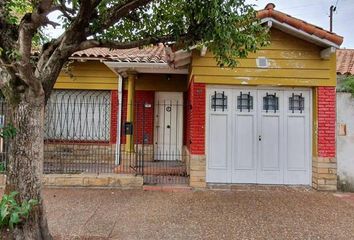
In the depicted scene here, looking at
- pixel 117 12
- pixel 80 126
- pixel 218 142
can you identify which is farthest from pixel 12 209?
pixel 80 126

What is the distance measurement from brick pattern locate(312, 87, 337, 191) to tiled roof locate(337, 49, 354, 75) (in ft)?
4.78

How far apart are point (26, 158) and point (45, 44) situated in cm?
160

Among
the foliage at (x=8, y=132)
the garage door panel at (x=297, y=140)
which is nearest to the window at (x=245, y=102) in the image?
the garage door panel at (x=297, y=140)

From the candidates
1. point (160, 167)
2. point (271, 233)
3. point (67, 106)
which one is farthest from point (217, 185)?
point (67, 106)

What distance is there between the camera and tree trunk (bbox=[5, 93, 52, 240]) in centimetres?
405

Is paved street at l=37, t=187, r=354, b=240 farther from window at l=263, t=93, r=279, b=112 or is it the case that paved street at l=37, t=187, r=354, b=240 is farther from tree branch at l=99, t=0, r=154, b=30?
tree branch at l=99, t=0, r=154, b=30

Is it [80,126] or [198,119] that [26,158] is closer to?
[198,119]

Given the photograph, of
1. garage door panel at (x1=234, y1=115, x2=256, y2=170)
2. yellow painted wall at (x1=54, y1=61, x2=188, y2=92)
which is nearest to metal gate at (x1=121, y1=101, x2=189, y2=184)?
yellow painted wall at (x1=54, y1=61, x2=188, y2=92)

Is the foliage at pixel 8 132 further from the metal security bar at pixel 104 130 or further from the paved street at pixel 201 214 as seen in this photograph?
the metal security bar at pixel 104 130

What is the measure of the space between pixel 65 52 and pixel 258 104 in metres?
5.51

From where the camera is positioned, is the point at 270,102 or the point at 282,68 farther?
the point at 270,102

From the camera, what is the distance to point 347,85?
26.7 ft

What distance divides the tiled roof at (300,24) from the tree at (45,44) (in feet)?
9.11

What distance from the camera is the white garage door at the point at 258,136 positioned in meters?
8.34
